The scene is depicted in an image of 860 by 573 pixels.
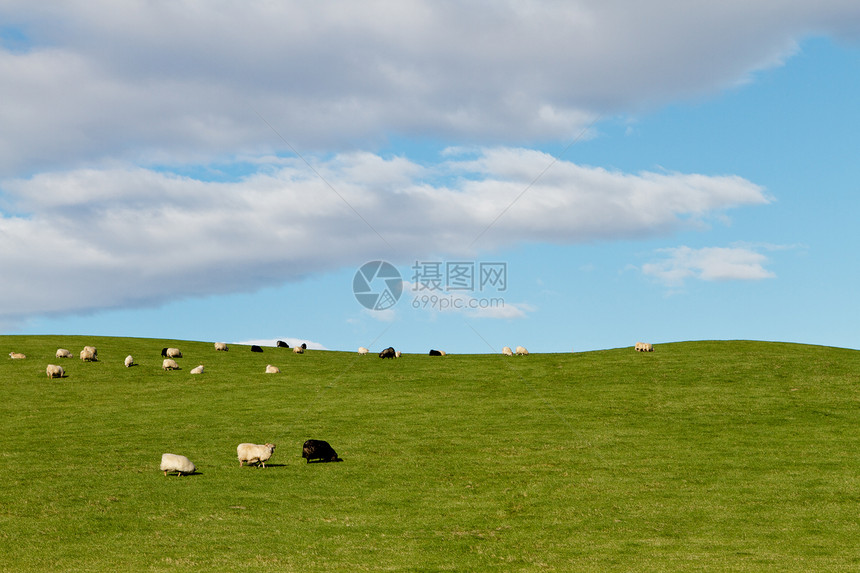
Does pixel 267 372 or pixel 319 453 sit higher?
pixel 267 372

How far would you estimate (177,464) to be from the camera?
981 inches

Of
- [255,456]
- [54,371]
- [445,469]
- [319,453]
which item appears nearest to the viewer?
[445,469]

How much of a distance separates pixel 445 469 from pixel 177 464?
960 centimetres

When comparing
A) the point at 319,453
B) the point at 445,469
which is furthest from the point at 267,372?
the point at 445,469

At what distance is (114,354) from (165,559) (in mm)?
39818

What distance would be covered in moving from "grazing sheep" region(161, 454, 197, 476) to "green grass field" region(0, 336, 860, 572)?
0.58 m

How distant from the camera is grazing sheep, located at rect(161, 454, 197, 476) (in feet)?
81.8

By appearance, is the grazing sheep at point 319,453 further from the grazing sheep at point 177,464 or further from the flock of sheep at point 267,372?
the grazing sheep at point 177,464

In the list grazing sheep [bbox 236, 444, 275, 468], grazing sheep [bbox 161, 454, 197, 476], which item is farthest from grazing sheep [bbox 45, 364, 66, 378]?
grazing sheep [bbox 236, 444, 275, 468]

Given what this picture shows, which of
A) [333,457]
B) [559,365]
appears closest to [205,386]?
[333,457]

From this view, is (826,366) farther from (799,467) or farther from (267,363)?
(267,363)

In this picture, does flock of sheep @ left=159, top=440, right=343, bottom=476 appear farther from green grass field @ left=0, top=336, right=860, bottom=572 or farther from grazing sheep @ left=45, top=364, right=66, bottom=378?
grazing sheep @ left=45, top=364, right=66, bottom=378

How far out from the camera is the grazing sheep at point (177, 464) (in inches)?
982

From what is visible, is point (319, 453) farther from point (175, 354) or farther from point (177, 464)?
point (175, 354)
